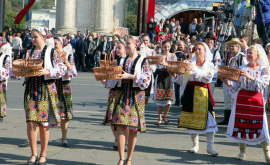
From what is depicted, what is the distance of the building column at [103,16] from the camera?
1118 inches

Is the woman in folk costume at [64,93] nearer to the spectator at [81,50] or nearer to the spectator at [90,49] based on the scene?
the spectator at [81,50]

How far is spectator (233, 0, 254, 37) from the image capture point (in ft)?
42.9

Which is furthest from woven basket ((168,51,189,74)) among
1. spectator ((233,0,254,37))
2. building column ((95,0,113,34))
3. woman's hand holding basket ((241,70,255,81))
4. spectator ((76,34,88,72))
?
building column ((95,0,113,34))

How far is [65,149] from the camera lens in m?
7.41

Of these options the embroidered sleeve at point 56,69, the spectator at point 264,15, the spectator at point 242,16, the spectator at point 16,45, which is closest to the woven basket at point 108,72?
the embroidered sleeve at point 56,69

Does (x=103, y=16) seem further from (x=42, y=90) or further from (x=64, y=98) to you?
(x=42, y=90)

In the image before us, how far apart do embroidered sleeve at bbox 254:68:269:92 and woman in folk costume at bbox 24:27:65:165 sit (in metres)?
2.75

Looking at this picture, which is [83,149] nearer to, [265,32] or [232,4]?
[265,32]

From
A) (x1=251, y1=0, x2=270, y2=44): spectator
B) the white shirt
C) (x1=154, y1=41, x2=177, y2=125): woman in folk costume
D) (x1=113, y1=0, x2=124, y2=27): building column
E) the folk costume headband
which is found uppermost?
(x1=113, y1=0, x2=124, y2=27): building column

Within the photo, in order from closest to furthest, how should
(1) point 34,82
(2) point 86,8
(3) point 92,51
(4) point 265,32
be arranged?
(1) point 34,82
(4) point 265,32
(3) point 92,51
(2) point 86,8

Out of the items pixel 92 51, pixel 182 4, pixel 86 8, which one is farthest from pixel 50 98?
pixel 182 4

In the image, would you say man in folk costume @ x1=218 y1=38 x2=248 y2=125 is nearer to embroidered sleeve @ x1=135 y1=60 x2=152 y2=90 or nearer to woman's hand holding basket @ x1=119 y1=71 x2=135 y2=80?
embroidered sleeve @ x1=135 y1=60 x2=152 y2=90

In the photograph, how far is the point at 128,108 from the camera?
243 inches

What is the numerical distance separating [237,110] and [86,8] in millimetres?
23044
